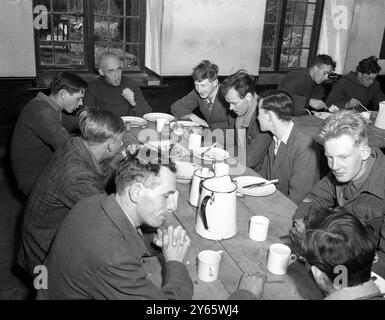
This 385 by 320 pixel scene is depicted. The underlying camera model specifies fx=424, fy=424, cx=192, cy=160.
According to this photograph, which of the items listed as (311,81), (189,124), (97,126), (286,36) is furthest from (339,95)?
(97,126)

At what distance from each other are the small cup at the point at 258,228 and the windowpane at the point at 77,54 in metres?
3.81

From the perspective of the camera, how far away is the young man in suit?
274 centimetres

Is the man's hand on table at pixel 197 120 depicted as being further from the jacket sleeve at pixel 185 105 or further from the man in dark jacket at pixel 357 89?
the man in dark jacket at pixel 357 89

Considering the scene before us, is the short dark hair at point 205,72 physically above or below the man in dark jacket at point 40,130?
above

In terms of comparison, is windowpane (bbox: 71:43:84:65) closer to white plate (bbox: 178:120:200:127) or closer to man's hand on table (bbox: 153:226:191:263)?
white plate (bbox: 178:120:200:127)

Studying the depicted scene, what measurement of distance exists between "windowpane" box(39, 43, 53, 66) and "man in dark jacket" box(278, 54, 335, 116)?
276 cm

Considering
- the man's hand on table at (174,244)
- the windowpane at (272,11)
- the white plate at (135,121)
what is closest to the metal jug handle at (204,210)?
the man's hand on table at (174,244)

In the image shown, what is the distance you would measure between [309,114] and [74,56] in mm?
2832

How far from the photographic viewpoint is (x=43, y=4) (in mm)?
4723

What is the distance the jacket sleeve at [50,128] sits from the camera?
3045 millimetres

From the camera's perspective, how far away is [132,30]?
17.4 ft

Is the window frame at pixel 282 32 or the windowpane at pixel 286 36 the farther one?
the windowpane at pixel 286 36

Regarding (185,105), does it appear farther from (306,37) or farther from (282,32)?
(306,37)

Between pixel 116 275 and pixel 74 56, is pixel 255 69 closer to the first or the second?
pixel 74 56
